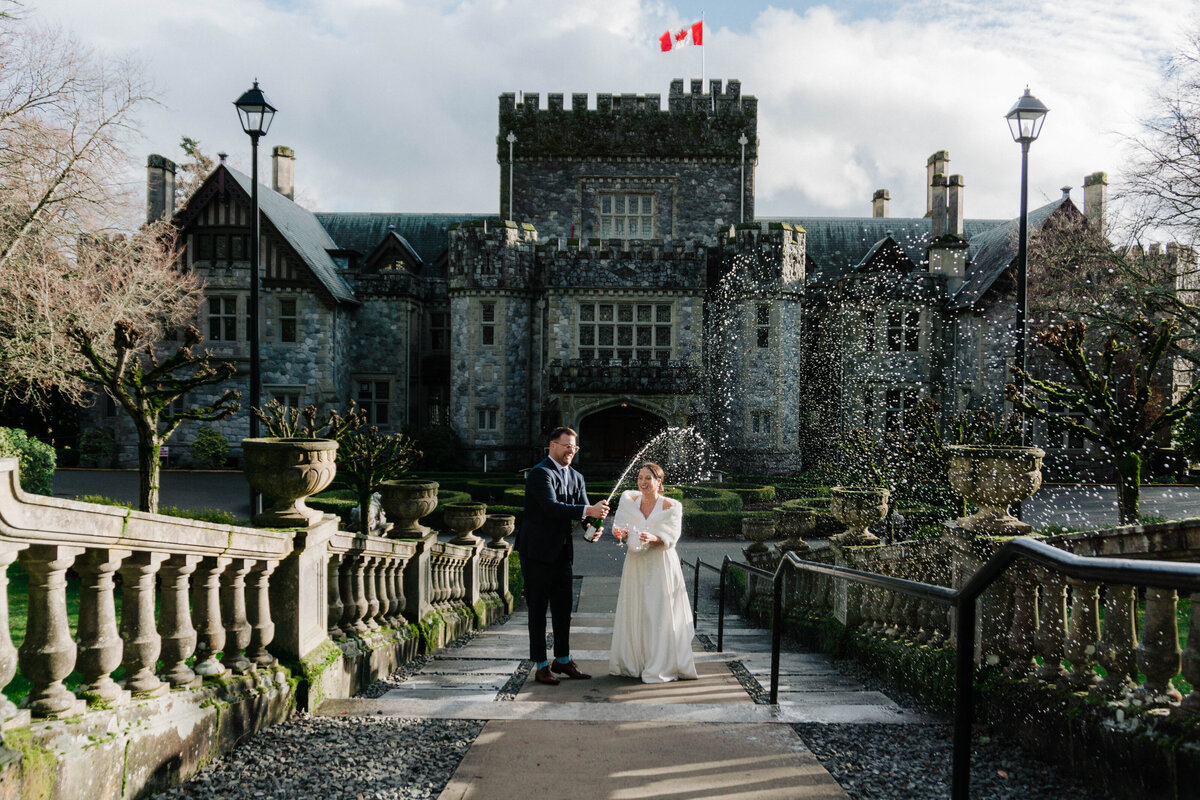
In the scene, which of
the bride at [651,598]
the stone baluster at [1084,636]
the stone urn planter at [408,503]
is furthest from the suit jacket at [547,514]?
the stone baluster at [1084,636]

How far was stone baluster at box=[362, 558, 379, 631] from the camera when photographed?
226 inches

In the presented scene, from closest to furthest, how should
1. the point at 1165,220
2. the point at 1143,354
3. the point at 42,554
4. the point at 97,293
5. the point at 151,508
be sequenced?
the point at 42,554 → the point at 1143,354 → the point at 151,508 → the point at 1165,220 → the point at 97,293

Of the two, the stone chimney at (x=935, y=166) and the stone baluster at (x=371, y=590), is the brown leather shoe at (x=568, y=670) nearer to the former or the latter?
the stone baluster at (x=371, y=590)

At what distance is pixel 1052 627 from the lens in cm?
415

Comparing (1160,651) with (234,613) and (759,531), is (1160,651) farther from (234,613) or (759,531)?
(759,531)

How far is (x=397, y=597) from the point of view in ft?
21.3

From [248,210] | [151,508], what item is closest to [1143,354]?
[151,508]

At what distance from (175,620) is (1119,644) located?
14.1 ft

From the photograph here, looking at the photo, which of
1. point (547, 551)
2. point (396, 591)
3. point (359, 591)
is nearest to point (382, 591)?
point (396, 591)

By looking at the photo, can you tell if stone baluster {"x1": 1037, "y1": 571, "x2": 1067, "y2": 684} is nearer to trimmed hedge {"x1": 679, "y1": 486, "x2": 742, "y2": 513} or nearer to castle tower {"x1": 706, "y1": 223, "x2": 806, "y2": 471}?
trimmed hedge {"x1": 679, "y1": 486, "x2": 742, "y2": 513}

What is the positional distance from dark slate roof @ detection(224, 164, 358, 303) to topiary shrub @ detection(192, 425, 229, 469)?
616 cm

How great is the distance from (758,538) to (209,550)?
995 cm

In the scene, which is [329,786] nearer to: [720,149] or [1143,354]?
[1143,354]

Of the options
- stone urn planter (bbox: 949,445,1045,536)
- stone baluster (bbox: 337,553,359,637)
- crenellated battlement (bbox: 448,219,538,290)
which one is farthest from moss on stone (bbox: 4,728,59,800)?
crenellated battlement (bbox: 448,219,538,290)
